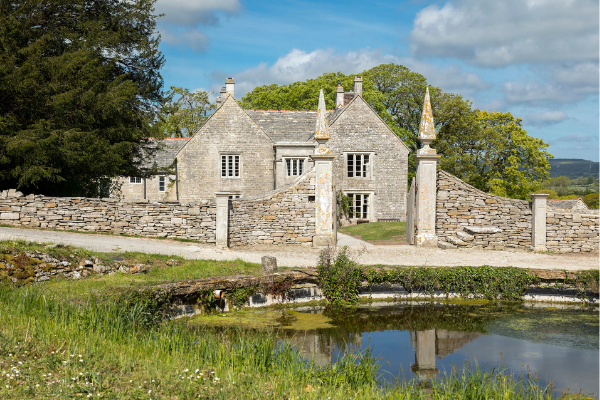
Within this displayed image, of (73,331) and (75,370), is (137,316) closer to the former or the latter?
(73,331)

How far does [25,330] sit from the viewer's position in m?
6.19

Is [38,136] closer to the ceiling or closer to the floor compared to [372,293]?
closer to the ceiling

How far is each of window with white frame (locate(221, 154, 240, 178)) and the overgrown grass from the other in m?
24.7

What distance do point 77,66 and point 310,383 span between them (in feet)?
55.4

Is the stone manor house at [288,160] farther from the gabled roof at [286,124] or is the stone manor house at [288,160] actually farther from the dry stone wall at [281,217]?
the dry stone wall at [281,217]

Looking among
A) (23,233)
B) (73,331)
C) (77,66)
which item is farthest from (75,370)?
(77,66)

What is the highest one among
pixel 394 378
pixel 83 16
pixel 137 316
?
pixel 83 16

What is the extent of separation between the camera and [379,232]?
78.9ft

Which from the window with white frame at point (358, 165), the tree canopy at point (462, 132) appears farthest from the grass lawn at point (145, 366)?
the tree canopy at point (462, 132)

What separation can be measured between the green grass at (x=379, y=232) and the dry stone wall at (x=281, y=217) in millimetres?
Answer: 5002

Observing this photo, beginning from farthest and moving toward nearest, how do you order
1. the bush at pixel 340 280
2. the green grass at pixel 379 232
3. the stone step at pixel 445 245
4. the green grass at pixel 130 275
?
the green grass at pixel 379 232, the stone step at pixel 445 245, the bush at pixel 340 280, the green grass at pixel 130 275

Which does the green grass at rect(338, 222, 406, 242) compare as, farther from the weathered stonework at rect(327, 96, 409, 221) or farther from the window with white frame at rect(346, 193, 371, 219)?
the weathered stonework at rect(327, 96, 409, 221)

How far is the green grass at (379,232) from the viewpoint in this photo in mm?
21947

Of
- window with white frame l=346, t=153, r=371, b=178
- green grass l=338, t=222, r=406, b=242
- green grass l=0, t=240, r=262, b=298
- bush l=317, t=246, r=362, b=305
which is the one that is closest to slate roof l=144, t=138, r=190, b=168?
window with white frame l=346, t=153, r=371, b=178
